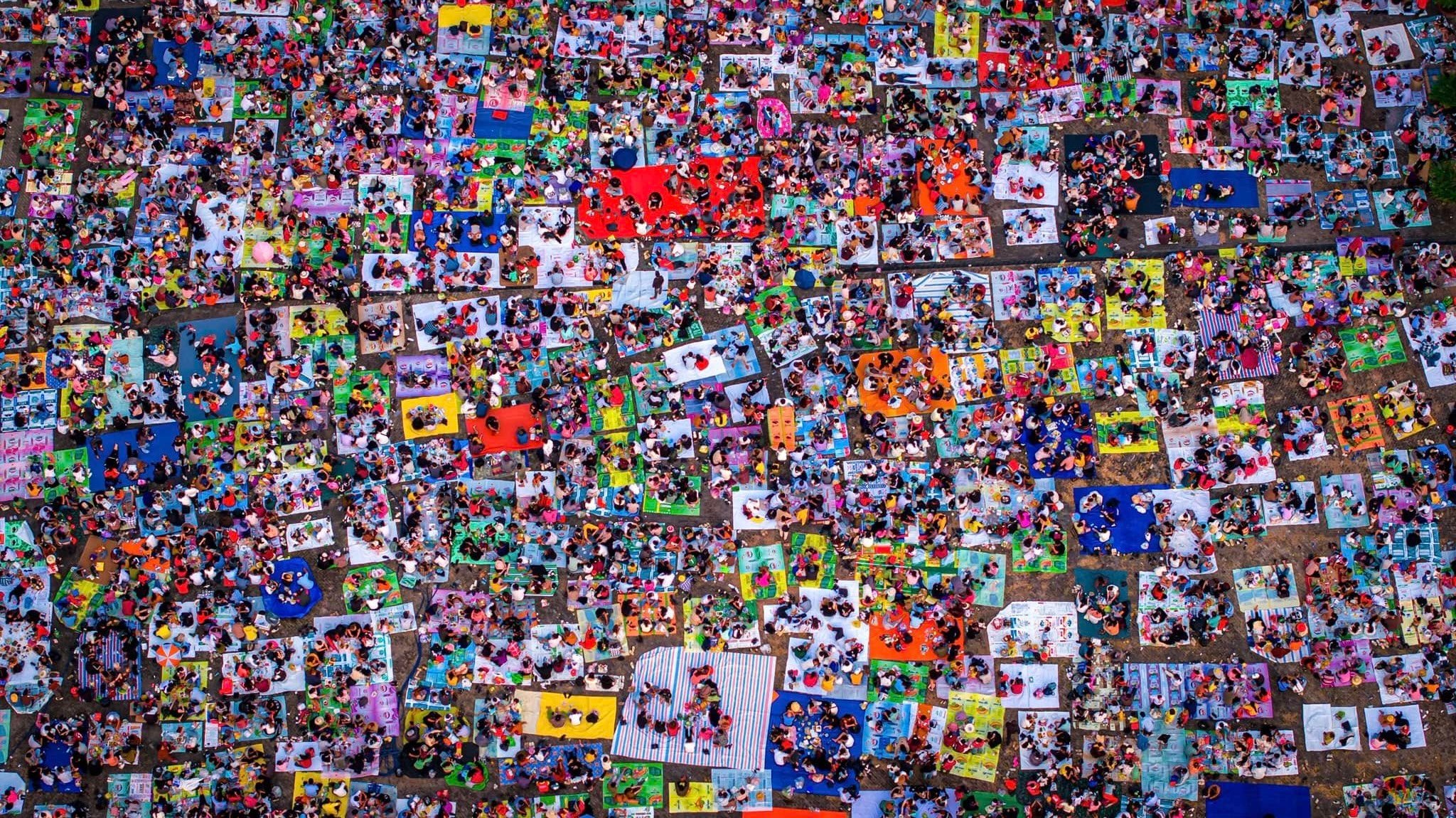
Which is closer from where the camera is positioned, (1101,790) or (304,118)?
(1101,790)

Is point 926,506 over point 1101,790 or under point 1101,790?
over

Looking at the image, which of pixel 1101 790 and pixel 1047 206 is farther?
pixel 1047 206

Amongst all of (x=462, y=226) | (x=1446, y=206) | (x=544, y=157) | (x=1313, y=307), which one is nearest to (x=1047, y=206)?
(x=1313, y=307)

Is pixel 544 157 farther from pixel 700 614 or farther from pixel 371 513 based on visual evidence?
pixel 700 614

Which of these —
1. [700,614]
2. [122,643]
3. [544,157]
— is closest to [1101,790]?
[700,614]

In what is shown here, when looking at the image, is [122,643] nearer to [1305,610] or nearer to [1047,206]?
[1047,206]

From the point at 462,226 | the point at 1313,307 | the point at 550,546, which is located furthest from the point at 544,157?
the point at 1313,307

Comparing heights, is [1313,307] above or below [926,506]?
above

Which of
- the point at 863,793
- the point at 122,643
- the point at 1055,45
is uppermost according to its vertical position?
the point at 1055,45

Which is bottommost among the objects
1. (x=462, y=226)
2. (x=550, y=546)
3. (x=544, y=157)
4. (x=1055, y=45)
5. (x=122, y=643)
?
(x=122, y=643)
